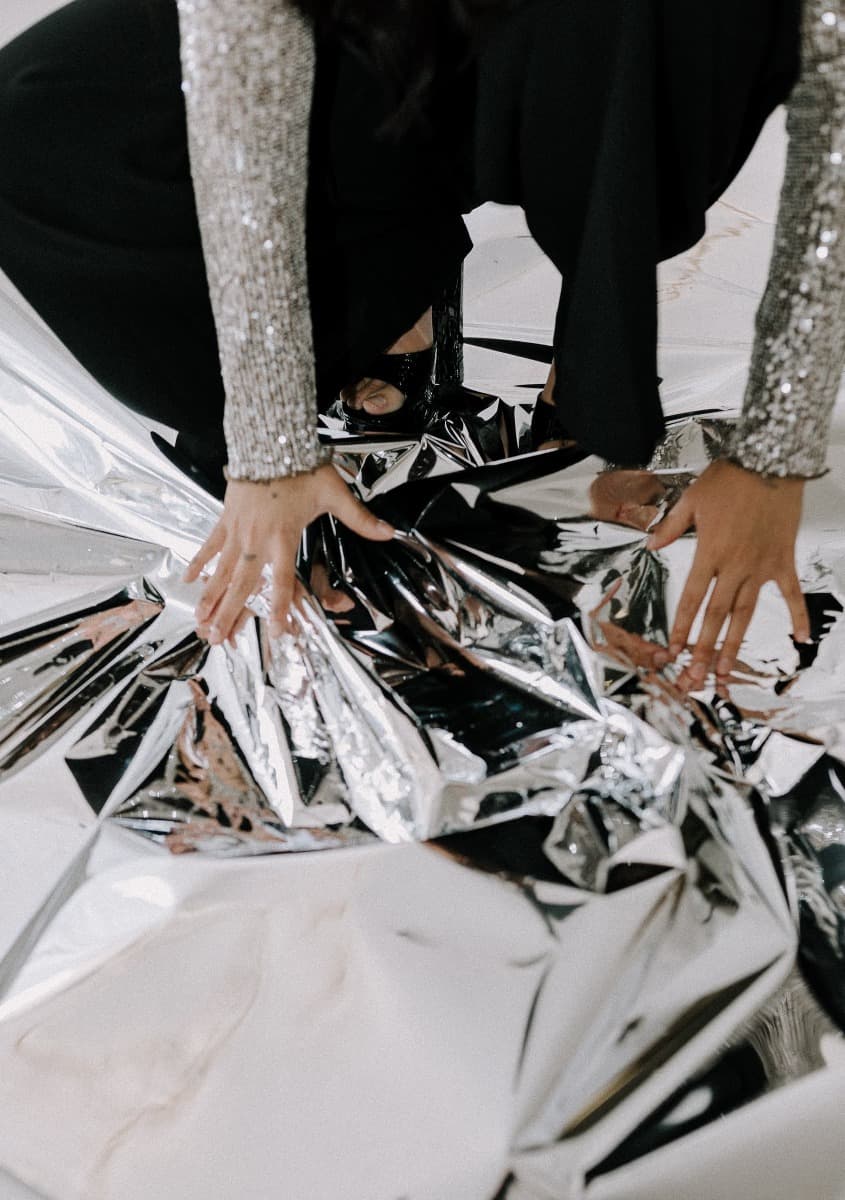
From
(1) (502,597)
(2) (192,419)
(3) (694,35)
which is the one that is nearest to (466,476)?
(1) (502,597)

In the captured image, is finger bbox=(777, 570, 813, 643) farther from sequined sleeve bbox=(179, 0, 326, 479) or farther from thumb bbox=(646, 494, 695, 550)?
sequined sleeve bbox=(179, 0, 326, 479)

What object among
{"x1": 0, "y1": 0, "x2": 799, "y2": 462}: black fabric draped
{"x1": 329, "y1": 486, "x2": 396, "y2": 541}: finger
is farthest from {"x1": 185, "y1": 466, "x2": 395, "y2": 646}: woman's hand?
{"x1": 0, "y1": 0, "x2": 799, "y2": 462}: black fabric draped

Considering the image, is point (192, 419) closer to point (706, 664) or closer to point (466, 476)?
point (466, 476)

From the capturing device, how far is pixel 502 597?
2.36 feet

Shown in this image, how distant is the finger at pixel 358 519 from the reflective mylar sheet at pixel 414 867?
0.12ft

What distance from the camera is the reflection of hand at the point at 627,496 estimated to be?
0.78m

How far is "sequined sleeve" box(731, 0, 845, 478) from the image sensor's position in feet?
1.83

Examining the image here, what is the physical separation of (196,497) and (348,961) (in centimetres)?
43

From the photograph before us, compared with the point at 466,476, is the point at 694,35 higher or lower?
higher

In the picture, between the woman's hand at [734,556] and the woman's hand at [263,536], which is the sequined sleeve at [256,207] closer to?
the woman's hand at [263,536]

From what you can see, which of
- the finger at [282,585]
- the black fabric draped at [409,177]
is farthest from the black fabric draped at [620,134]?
the finger at [282,585]

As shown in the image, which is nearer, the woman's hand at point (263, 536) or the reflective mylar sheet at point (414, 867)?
the reflective mylar sheet at point (414, 867)

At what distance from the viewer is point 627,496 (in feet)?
2.61

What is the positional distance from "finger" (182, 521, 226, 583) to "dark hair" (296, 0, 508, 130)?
31cm
